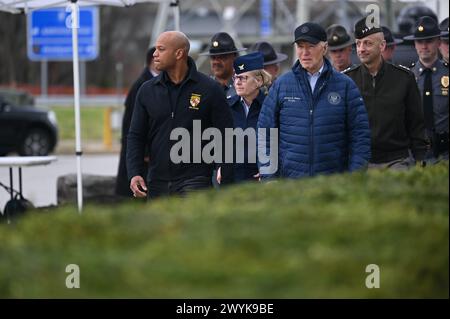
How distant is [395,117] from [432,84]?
1.57 meters

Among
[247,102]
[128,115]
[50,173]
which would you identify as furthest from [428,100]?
[50,173]

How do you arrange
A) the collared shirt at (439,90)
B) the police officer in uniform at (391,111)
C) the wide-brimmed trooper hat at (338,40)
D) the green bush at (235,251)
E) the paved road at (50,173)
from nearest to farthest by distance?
the green bush at (235,251), the police officer in uniform at (391,111), the collared shirt at (439,90), the wide-brimmed trooper hat at (338,40), the paved road at (50,173)

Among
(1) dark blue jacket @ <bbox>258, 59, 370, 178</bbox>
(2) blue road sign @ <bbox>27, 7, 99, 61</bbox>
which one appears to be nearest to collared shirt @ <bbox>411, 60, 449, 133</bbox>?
(1) dark blue jacket @ <bbox>258, 59, 370, 178</bbox>

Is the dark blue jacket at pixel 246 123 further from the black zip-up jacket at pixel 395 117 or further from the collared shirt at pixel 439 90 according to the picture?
the collared shirt at pixel 439 90

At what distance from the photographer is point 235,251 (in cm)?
403

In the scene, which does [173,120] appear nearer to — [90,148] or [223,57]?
[223,57]

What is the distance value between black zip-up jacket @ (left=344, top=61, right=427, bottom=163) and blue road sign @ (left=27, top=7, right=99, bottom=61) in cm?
1745

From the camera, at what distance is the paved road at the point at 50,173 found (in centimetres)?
1735

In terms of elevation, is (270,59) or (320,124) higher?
(270,59)

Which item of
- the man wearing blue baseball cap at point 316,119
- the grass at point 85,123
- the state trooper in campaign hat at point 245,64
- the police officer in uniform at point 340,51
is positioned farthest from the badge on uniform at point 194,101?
the grass at point 85,123

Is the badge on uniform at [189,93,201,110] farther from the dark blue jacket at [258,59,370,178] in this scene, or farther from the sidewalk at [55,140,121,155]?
the sidewalk at [55,140,121,155]

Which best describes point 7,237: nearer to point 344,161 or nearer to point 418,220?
point 418,220

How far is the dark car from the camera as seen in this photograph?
26656mm
